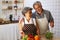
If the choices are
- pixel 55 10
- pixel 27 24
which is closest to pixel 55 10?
pixel 55 10

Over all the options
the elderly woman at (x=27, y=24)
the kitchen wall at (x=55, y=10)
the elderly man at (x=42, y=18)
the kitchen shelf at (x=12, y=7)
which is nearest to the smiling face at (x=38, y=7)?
the elderly man at (x=42, y=18)

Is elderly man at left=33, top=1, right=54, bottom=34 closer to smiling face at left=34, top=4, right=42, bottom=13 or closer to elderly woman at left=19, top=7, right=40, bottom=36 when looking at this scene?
smiling face at left=34, top=4, right=42, bottom=13

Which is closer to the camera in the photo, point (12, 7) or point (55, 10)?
point (55, 10)

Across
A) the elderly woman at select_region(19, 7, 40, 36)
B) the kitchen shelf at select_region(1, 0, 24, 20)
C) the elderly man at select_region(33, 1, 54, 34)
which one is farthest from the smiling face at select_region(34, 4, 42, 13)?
the kitchen shelf at select_region(1, 0, 24, 20)

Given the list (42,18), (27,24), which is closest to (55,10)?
(42,18)

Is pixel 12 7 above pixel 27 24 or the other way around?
above

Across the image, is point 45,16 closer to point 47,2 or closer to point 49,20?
point 49,20

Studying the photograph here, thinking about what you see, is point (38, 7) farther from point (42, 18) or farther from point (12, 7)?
point (12, 7)

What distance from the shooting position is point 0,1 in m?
3.53

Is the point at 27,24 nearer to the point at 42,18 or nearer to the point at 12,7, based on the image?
the point at 42,18

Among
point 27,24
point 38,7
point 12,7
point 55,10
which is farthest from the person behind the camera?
point 12,7

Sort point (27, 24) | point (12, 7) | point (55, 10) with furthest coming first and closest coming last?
point (12, 7)
point (55, 10)
point (27, 24)

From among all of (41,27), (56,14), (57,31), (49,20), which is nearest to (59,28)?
(57,31)

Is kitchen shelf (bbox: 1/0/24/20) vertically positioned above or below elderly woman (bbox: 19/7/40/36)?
above
